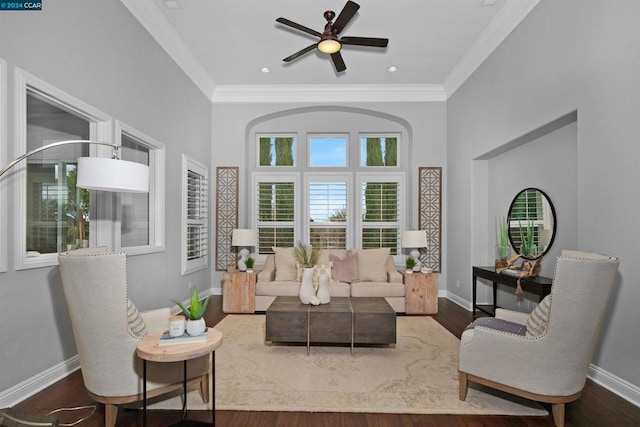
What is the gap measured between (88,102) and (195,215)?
8.70ft

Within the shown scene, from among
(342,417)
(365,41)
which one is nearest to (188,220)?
(365,41)

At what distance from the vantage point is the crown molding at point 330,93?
6.00m

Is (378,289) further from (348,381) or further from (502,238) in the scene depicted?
(348,381)

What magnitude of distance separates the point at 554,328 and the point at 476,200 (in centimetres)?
326

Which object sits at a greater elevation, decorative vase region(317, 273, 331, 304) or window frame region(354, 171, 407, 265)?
window frame region(354, 171, 407, 265)

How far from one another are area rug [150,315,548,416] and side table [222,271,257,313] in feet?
3.45

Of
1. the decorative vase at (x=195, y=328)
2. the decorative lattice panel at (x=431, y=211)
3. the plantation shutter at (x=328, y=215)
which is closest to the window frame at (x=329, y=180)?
the plantation shutter at (x=328, y=215)

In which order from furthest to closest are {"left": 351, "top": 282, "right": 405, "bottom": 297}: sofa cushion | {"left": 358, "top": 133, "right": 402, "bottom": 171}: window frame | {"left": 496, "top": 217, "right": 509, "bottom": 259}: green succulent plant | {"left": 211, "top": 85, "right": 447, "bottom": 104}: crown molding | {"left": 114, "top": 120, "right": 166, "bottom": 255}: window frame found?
1. {"left": 358, "top": 133, "right": 402, "bottom": 171}: window frame
2. {"left": 211, "top": 85, "right": 447, "bottom": 104}: crown molding
3. {"left": 351, "top": 282, "right": 405, "bottom": 297}: sofa cushion
4. {"left": 496, "top": 217, "right": 509, "bottom": 259}: green succulent plant
5. {"left": 114, "top": 120, "right": 166, "bottom": 255}: window frame

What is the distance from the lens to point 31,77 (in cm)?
244

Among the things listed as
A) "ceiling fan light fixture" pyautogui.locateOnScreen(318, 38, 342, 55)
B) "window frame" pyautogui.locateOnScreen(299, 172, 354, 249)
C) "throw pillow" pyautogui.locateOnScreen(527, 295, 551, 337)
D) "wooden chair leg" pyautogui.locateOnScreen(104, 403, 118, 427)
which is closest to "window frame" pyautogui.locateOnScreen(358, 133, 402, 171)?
"window frame" pyautogui.locateOnScreen(299, 172, 354, 249)

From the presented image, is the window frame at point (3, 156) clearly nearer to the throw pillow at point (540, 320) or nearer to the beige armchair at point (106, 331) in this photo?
the beige armchair at point (106, 331)

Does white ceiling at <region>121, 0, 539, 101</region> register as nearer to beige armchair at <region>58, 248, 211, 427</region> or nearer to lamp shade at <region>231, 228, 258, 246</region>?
lamp shade at <region>231, 228, 258, 246</region>

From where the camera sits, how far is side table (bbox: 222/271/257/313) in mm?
4961

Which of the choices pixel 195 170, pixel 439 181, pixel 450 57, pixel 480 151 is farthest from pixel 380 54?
pixel 195 170
